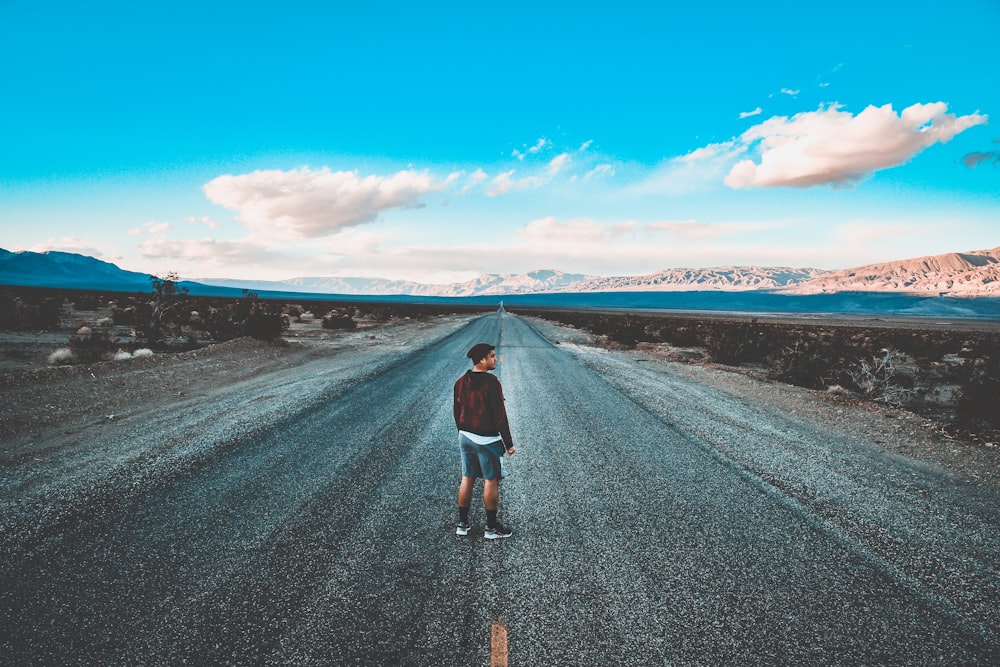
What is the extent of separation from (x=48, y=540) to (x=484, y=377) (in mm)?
4103

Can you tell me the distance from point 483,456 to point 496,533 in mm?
721

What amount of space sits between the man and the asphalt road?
27 cm

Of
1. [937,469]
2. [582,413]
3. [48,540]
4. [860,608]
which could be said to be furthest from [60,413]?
[937,469]

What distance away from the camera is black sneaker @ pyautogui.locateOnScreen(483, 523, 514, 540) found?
4.11m

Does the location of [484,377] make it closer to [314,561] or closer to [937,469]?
[314,561]

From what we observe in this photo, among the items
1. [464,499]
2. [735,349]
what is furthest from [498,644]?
[735,349]

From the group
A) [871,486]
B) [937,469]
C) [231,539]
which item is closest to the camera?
[231,539]

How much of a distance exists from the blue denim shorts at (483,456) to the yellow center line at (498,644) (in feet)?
4.41

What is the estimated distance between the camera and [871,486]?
5496mm

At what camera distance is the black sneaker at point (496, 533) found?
13.5ft

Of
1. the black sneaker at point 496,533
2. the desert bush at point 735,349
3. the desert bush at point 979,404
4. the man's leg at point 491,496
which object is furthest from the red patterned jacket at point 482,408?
the desert bush at point 735,349

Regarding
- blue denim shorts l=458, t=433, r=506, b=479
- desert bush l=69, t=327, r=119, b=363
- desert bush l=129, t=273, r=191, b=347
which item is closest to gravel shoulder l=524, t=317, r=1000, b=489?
blue denim shorts l=458, t=433, r=506, b=479

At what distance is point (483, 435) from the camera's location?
163 inches

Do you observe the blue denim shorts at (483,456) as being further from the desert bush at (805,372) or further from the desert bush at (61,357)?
the desert bush at (61,357)
